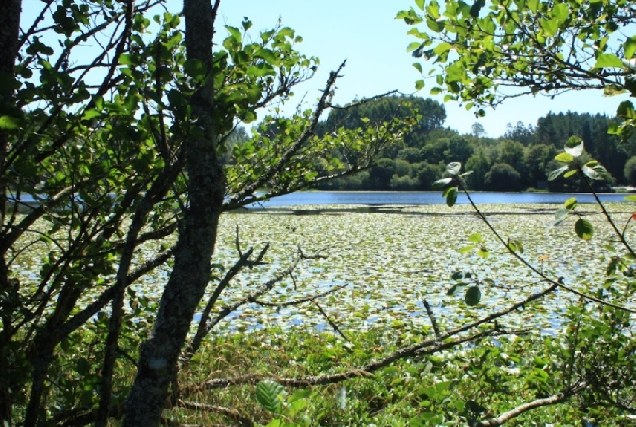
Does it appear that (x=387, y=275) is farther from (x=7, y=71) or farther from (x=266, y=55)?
(x=266, y=55)

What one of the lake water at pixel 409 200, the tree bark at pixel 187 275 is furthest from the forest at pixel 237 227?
the lake water at pixel 409 200

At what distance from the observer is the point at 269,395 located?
3.96ft

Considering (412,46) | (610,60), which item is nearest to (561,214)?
(610,60)

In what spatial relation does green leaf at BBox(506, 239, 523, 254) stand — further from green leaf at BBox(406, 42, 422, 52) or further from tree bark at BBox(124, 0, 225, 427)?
green leaf at BBox(406, 42, 422, 52)

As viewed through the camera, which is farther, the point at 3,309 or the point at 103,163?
the point at 103,163

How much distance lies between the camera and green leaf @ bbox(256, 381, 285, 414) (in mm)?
1193

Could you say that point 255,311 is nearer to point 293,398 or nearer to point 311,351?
point 311,351

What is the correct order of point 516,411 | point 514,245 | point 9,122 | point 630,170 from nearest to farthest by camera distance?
point 9,122 → point 514,245 → point 516,411 → point 630,170

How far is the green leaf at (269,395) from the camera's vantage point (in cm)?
119

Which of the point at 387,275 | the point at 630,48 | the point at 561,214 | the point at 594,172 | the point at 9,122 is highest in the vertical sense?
the point at 630,48

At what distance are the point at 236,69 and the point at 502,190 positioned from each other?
81122 mm

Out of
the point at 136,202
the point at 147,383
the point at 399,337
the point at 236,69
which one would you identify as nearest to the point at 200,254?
the point at 147,383

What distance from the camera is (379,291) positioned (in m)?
8.60

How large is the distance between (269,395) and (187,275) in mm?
327
